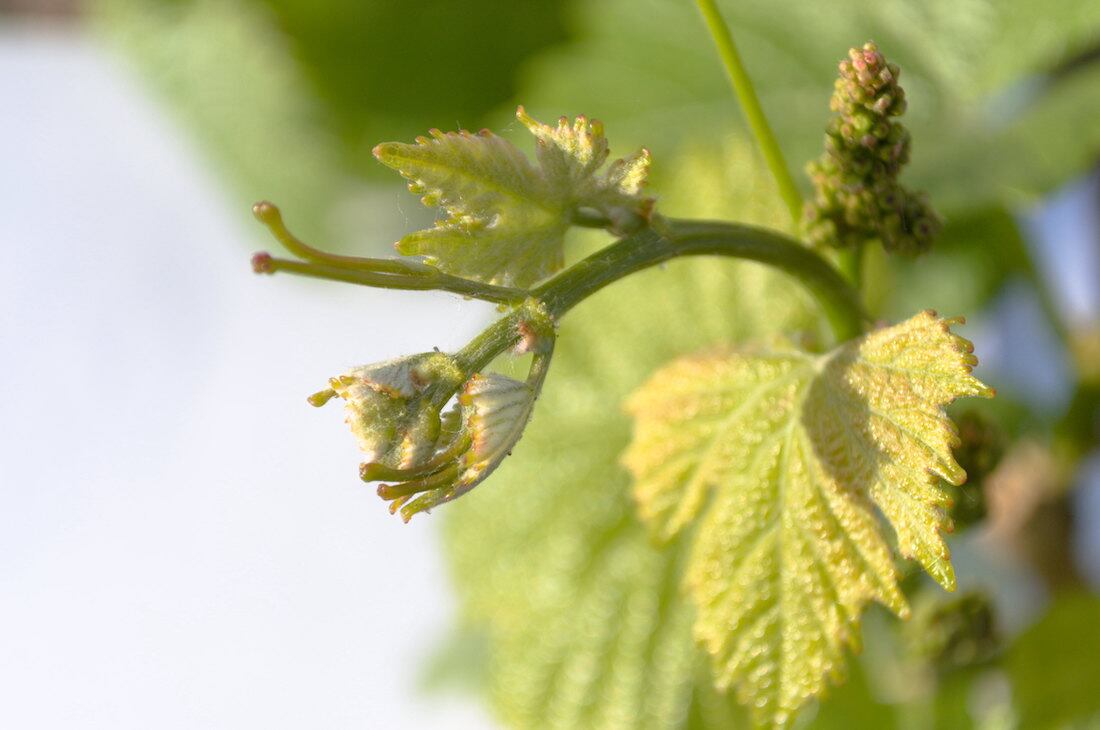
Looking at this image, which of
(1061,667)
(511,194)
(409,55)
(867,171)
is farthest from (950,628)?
(409,55)

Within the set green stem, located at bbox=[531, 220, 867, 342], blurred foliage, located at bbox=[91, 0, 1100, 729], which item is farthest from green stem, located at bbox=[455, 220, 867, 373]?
blurred foliage, located at bbox=[91, 0, 1100, 729]

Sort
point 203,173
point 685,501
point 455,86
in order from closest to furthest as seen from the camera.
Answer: point 685,501 → point 455,86 → point 203,173

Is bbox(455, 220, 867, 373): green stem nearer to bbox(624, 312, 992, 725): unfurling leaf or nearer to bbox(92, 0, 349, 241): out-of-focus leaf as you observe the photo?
bbox(624, 312, 992, 725): unfurling leaf

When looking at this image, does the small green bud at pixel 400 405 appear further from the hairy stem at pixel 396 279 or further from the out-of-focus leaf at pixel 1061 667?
the out-of-focus leaf at pixel 1061 667

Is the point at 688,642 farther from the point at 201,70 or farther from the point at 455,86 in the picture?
the point at 201,70

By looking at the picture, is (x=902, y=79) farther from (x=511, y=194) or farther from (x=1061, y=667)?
(x=511, y=194)

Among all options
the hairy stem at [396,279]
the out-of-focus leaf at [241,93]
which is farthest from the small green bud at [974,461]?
the out-of-focus leaf at [241,93]

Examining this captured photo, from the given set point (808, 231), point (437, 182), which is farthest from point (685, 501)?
point (437, 182)
